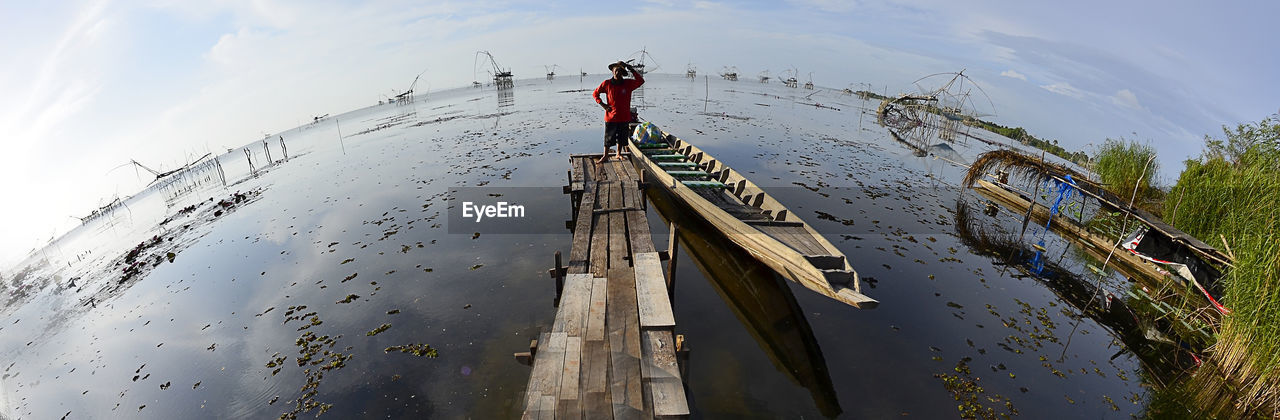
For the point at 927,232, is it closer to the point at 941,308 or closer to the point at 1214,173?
the point at 941,308

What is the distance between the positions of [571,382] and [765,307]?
5.03 m

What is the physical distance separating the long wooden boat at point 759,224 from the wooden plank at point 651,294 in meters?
2.20

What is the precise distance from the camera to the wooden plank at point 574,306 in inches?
203

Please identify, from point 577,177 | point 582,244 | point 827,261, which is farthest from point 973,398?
point 577,177

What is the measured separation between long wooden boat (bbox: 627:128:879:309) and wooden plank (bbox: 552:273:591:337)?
3373 mm

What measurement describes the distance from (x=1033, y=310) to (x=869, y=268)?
9.64 ft

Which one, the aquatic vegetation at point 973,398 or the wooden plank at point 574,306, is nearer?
the wooden plank at point 574,306

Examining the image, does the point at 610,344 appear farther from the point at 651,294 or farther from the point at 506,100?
the point at 506,100

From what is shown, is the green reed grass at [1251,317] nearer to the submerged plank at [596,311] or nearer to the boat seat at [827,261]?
the boat seat at [827,261]

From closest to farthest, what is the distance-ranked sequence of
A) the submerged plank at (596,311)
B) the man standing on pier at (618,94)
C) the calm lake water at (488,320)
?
1. the submerged plank at (596,311)
2. the calm lake water at (488,320)
3. the man standing on pier at (618,94)

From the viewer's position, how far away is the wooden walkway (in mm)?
4070

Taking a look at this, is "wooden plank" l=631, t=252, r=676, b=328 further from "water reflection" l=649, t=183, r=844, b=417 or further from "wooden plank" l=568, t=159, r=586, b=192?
"wooden plank" l=568, t=159, r=586, b=192

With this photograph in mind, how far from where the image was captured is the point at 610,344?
493 centimetres

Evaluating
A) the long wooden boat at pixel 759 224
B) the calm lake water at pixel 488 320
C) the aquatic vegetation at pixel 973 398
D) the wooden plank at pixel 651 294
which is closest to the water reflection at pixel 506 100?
the calm lake water at pixel 488 320
